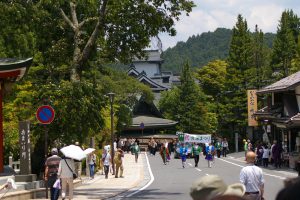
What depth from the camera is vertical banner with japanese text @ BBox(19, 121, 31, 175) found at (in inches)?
777

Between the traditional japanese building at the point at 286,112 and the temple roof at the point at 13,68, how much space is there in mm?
19617

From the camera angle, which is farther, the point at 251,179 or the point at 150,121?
the point at 150,121

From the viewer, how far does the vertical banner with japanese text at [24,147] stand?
19734 millimetres

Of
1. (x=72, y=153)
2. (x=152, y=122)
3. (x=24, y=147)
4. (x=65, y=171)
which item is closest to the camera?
(x=72, y=153)

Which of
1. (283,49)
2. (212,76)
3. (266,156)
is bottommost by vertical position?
(266,156)

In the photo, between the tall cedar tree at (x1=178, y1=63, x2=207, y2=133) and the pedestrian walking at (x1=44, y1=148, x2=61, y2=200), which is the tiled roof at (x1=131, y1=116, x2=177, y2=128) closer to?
the tall cedar tree at (x1=178, y1=63, x2=207, y2=133)

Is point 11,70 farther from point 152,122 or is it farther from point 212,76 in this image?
point 212,76

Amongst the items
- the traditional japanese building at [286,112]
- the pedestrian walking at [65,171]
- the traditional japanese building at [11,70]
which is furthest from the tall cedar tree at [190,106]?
the pedestrian walking at [65,171]

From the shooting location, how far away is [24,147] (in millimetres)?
19984

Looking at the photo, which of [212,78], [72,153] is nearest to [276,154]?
[72,153]

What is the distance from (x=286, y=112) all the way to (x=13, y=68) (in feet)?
83.5

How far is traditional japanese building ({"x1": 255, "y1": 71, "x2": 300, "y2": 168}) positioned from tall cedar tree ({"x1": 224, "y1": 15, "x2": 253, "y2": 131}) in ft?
51.0

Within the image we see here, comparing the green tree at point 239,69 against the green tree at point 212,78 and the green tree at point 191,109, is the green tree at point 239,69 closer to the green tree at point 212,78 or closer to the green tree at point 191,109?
the green tree at point 191,109

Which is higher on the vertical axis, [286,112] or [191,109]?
[191,109]
